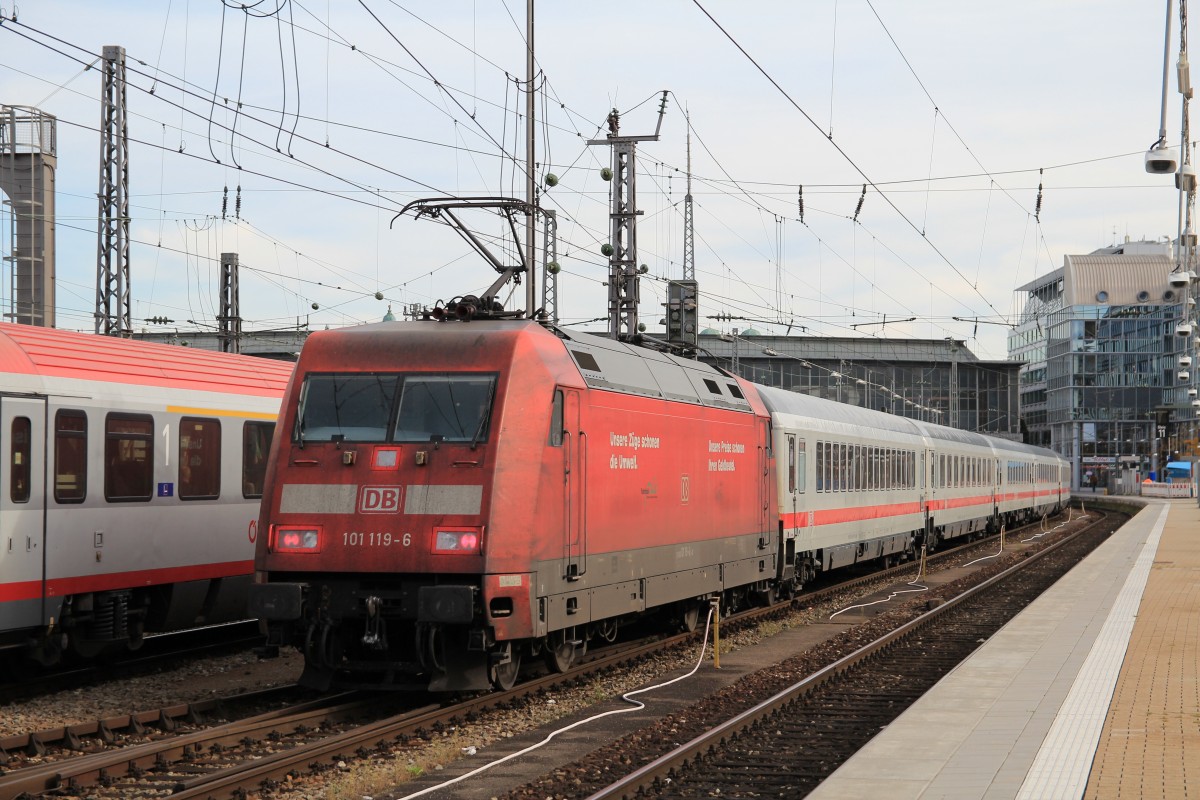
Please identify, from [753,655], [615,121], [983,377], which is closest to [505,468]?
[753,655]

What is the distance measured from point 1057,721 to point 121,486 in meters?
9.84

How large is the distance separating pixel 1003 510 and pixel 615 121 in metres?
29.9

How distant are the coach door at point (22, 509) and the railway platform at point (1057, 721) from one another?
8.15 m

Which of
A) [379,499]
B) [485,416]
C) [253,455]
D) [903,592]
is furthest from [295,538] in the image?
[903,592]

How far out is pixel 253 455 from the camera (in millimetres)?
17094

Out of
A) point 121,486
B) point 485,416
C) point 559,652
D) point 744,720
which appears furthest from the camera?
point 121,486

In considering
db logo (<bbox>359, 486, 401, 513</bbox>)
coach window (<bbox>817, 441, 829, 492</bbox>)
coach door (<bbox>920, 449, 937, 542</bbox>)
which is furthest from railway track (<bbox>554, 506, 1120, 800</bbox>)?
coach door (<bbox>920, 449, 937, 542</bbox>)

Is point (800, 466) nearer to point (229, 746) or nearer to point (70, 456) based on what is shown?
point (70, 456)

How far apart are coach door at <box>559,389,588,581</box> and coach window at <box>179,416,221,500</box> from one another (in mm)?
5221

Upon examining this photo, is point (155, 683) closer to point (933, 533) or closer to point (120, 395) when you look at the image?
point (120, 395)

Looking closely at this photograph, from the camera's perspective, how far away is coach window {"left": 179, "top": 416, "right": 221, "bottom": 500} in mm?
15781

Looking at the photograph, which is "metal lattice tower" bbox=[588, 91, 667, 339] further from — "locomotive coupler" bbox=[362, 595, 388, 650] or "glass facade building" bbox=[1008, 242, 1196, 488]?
"glass facade building" bbox=[1008, 242, 1196, 488]

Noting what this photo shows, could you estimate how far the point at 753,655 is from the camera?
17.3m

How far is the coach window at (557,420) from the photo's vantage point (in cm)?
1276
